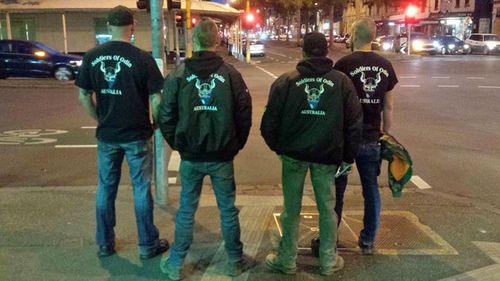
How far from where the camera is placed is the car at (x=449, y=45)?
1700 inches

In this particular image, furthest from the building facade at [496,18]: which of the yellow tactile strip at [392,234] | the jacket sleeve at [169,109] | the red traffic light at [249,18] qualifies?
the jacket sleeve at [169,109]

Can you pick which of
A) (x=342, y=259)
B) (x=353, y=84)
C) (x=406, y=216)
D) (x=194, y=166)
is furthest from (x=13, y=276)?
(x=406, y=216)

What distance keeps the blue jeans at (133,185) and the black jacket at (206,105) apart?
0.53 metres

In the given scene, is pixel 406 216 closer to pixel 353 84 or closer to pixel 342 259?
pixel 342 259

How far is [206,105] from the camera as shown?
3.97 m

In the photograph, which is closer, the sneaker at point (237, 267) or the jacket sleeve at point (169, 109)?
the jacket sleeve at point (169, 109)

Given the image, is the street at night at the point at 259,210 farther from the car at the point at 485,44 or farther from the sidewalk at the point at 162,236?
the car at the point at 485,44

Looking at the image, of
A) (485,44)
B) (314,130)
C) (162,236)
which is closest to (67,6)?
(162,236)

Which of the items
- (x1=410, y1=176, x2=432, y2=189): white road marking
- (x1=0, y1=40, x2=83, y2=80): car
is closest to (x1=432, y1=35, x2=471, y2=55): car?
(x1=0, y1=40, x2=83, y2=80): car

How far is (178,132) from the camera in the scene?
159 inches

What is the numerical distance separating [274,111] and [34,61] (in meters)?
19.7

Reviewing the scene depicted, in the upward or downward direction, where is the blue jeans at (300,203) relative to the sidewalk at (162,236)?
upward

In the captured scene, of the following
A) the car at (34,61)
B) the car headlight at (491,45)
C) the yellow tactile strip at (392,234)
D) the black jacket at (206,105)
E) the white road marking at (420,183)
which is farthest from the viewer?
the car headlight at (491,45)

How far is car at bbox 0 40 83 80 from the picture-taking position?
21.5 meters
